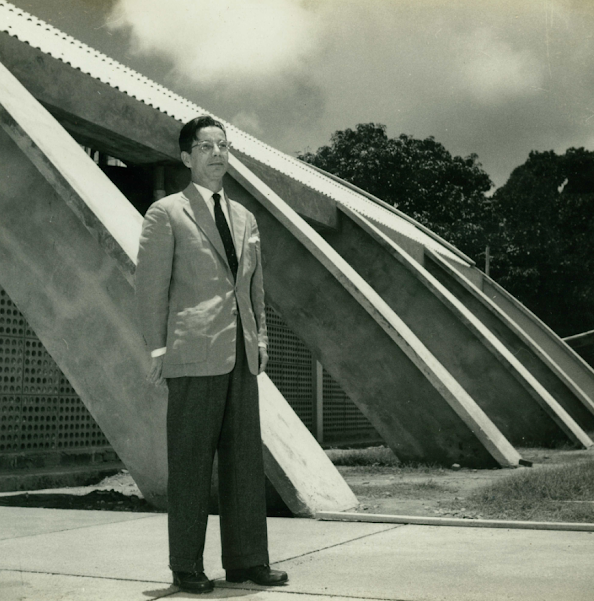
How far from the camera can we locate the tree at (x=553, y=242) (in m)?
39.2

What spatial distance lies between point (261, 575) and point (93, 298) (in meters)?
2.87

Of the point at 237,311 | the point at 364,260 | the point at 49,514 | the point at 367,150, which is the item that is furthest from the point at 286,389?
the point at 367,150

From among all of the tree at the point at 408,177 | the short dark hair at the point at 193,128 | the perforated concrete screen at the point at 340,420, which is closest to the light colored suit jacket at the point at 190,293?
the short dark hair at the point at 193,128

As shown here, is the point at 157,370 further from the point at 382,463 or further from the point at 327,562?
the point at 382,463

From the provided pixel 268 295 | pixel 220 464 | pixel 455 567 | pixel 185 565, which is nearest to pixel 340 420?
pixel 268 295

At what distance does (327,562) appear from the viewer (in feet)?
13.3

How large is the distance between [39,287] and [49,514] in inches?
61.9

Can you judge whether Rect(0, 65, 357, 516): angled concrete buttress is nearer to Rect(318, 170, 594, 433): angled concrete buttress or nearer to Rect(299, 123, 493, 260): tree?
Rect(318, 170, 594, 433): angled concrete buttress

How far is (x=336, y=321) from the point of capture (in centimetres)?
954

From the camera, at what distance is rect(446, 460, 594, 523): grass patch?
18.6 feet

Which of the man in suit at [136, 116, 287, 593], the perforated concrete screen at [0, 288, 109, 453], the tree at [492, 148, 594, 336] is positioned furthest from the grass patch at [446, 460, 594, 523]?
the tree at [492, 148, 594, 336]

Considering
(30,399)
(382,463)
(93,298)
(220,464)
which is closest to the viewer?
(220,464)

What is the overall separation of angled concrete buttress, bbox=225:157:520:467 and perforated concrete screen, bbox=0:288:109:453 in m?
2.56

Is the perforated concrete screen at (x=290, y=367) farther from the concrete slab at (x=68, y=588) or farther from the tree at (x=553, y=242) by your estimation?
the tree at (x=553, y=242)
